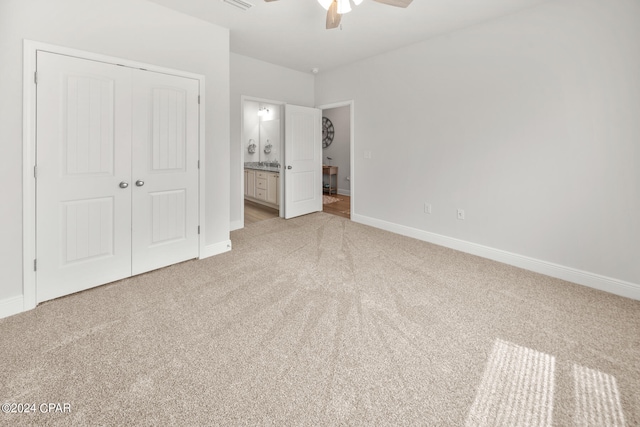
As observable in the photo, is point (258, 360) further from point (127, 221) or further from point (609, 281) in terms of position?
point (609, 281)

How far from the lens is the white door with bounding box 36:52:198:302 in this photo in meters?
2.33

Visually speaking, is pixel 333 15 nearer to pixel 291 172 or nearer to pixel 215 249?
pixel 215 249

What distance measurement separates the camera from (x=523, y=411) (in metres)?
1.37

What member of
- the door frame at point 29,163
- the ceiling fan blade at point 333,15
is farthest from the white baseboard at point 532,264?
the door frame at point 29,163

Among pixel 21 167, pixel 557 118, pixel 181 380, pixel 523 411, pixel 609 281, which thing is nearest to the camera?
pixel 523 411

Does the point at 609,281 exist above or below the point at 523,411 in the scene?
above

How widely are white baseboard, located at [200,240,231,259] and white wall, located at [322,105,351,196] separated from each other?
514cm

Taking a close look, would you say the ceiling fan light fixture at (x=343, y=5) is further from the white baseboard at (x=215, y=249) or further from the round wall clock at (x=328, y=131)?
the round wall clock at (x=328, y=131)

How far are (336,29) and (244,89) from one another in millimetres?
1765

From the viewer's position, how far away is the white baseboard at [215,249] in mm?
3407

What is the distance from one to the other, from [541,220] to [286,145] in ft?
12.4

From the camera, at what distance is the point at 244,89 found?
15.0 ft

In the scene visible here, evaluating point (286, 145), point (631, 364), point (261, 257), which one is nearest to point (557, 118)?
point (631, 364)

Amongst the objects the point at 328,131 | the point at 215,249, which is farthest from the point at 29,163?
the point at 328,131
